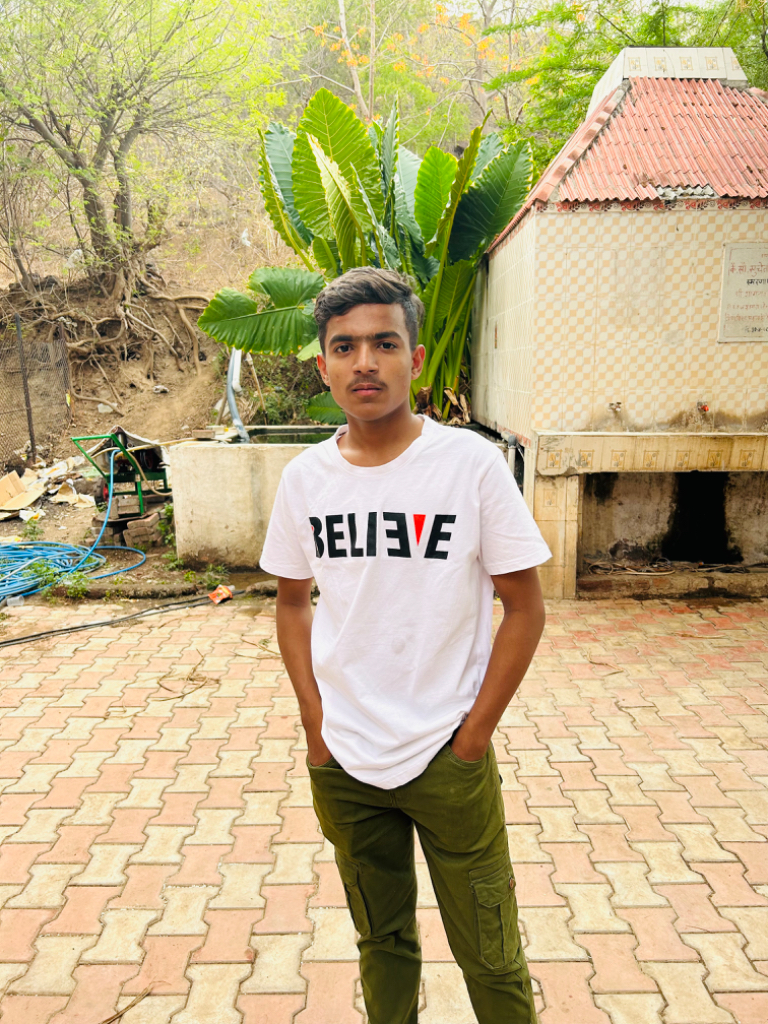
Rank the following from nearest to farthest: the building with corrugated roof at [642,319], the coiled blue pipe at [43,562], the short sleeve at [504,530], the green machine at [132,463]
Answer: the short sleeve at [504,530]
the building with corrugated roof at [642,319]
the coiled blue pipe at [43,562]
the green machine at [132,463]

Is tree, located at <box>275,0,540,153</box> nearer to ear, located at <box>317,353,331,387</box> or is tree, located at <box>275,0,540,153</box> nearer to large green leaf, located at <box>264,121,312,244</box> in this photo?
large green leaf, located at <box>264,121,312,244</box>

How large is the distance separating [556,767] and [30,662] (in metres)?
3.82

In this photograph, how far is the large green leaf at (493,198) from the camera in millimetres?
7164

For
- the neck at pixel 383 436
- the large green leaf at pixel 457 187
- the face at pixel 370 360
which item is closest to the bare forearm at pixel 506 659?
the neck at pixel 383 436

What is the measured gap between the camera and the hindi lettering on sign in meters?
5.99

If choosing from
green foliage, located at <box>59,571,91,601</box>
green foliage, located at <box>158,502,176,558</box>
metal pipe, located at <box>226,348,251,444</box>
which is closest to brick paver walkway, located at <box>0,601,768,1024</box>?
green foliage, located at <box>59,571,91,601</box>

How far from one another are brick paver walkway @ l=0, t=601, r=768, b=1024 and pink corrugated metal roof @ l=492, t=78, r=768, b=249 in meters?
3.68

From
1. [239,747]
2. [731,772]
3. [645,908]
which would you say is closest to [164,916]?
[239,747]

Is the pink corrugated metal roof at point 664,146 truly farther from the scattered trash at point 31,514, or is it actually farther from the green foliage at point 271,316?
the scattered trash at point 31,514

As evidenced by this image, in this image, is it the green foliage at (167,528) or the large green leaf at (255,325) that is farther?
the green foliage at (167,528)

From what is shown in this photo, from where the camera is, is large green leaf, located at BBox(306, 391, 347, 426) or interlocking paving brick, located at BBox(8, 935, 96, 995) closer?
interlocking paving brick, located at BBox(8, 935, 96, 995)

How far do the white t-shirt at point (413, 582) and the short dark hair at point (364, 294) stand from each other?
326 mm

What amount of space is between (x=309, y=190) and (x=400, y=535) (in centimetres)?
→ 606

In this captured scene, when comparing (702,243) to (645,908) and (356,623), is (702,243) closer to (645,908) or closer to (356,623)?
(645,908)
